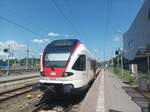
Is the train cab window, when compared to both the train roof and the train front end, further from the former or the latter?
the train roof

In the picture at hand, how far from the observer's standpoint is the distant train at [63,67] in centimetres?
1273

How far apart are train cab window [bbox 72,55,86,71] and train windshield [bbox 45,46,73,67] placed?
51cm

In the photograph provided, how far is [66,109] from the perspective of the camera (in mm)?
12094

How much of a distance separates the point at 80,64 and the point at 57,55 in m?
1.20

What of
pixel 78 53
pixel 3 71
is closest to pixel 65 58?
pixel 78 53

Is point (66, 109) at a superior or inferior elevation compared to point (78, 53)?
inferior

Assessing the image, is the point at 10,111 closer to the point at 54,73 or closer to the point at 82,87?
the point at 54,73

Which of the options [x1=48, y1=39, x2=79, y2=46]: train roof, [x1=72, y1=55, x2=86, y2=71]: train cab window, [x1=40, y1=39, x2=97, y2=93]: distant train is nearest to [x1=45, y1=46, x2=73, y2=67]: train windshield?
[x1=40, y1=39, x2=97, y2=93]: distant train

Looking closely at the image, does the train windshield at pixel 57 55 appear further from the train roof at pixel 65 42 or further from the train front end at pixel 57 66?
the train roof at pixel 65 42

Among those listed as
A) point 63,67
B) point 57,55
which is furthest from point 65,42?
point 63,67

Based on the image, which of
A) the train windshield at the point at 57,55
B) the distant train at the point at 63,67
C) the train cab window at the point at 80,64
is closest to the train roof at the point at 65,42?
the distant train at the point at 63,67

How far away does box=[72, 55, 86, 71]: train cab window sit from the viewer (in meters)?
13.3

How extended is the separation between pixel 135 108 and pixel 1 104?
620 centimetres

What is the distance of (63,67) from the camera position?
1299 centimetres
